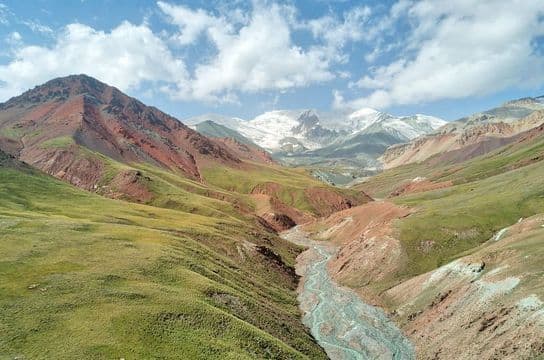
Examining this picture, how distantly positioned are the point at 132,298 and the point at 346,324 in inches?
1526

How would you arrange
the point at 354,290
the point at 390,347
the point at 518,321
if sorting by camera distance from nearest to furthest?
1. the point at 518,321
2. the point at 390,347
3. the point at 354,290

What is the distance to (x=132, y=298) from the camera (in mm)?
58844

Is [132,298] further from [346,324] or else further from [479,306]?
[479,306]

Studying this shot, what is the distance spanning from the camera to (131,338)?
163 feet

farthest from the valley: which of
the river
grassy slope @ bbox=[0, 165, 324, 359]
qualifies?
the river

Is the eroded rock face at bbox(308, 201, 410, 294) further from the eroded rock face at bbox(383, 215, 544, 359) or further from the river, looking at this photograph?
the eroded rock face at bbox(383, 215, 544, 359)

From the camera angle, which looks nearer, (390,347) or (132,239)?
(390,347)

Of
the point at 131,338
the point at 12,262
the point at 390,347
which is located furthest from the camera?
the point at 390,347

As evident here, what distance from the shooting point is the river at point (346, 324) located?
68.4 meters

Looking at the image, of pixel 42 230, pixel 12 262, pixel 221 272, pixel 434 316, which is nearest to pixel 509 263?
pixel 434 316

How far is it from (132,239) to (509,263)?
6760cm

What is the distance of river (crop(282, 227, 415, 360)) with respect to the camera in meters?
68.4

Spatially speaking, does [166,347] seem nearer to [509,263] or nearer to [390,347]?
[390,347]

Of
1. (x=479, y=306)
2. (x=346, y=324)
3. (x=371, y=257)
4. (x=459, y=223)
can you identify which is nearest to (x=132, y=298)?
(x=346, y=324)
